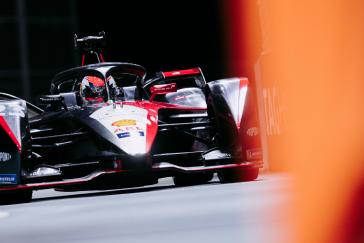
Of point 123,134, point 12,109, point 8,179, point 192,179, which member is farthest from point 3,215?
point 192,179

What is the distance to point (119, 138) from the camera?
9.00 metres

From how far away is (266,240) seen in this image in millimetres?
4633

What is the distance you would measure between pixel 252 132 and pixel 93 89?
6.13 ft

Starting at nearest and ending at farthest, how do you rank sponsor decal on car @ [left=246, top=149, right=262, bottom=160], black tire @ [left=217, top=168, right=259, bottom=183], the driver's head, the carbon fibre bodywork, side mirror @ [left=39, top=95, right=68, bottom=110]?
1. the carbon fibre bodywork
2. sponsor decal on car @ [left=246, top=149, right=262, bottom=160]
3. black tire @ [left=217, top=168, right=259, bottom=183]
4. side mirror @ [left=39, top=95, right=68, bottom=110]
5. the driver's head

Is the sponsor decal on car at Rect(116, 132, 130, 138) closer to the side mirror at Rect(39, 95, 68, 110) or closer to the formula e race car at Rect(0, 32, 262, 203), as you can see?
the formula e race car at Rect(0, 32, 262, 203)

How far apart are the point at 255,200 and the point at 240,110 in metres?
2.75

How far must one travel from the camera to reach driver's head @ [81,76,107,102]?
1041 cm

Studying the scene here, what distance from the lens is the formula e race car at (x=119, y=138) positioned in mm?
8969

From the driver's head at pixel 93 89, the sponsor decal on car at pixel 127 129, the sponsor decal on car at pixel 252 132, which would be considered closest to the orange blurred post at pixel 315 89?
the sponsor decal on car at pixel 252 132

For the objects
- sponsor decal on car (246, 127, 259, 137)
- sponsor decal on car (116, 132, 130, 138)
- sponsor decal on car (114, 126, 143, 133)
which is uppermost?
sponsor decal on car (114, 126, 143, 133)

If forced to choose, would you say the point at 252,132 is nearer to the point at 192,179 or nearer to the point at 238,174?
the point at 238,174

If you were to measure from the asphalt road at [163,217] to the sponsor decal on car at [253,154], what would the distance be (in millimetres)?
568

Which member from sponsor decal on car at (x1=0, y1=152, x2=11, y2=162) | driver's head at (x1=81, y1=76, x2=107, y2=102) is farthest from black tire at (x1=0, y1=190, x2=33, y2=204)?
driver's head at (x1=81, y1=76, x2=107, y2=102)

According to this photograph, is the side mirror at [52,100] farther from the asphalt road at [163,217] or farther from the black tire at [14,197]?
the asphalt road at [163,217]
